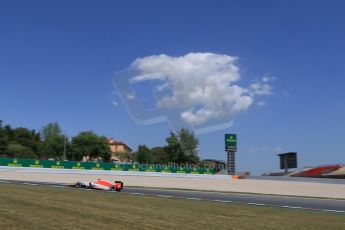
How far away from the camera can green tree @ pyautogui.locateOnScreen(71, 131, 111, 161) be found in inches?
5595

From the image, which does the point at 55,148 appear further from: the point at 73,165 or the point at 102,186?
the point at 102,186

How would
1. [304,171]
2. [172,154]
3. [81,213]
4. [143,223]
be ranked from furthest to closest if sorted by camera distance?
[172,154]
[304,171]
[81,213]
[143,223]

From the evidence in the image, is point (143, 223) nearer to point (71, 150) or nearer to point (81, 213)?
point (81, 213)

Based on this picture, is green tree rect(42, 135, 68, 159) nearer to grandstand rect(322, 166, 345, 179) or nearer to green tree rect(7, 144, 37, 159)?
green tree rect(7, 144, 37, 159)

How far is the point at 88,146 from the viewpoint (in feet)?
467

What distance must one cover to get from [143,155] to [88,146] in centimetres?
3470

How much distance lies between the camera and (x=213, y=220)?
1462cm

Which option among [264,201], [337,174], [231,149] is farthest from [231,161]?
[264,201]

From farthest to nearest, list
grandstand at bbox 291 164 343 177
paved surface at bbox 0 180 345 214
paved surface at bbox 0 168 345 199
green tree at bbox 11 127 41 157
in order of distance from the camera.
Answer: green tree at bbox 11 127 41 157
grandstand at bbox 291 164 343 177
paved surface at bbox 0 168 345 199
paved surface at bbox 0 180 345 214

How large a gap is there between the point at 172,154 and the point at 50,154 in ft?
124

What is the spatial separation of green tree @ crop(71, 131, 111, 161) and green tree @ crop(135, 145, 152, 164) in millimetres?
27739

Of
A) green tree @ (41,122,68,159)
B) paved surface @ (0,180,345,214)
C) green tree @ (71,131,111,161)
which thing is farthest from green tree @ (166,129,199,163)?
paved surface @ (0,180,345,214)

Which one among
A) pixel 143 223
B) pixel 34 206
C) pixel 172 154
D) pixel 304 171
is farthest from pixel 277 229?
pixel 172 154

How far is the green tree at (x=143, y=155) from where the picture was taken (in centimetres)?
17121
